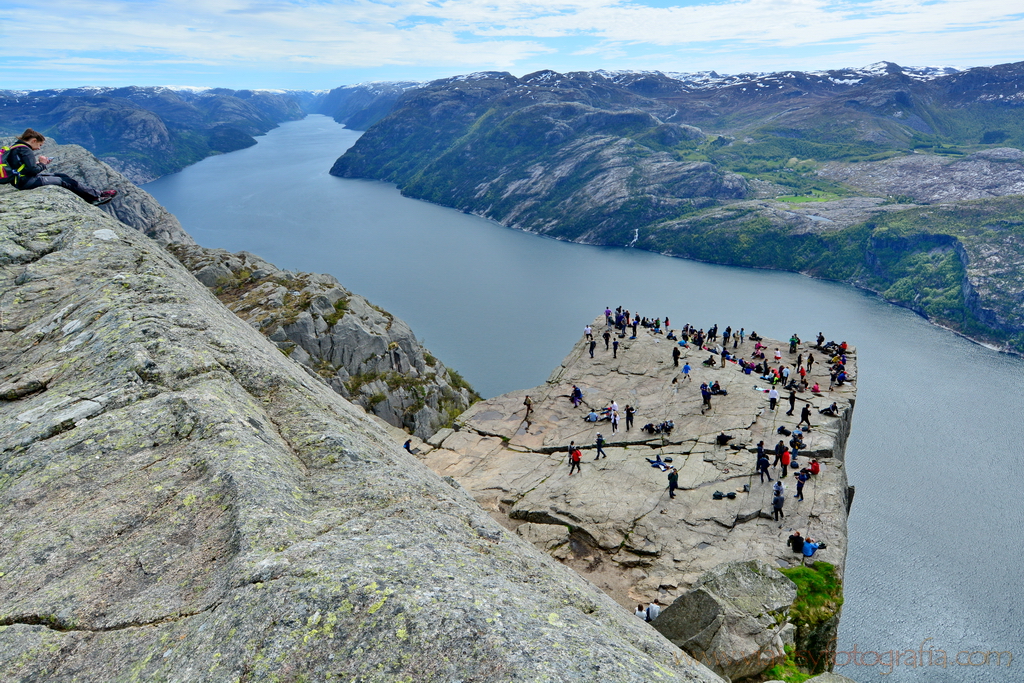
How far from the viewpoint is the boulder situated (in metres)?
17.5

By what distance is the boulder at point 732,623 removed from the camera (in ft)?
57.5

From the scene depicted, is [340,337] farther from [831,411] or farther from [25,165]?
[831,411]

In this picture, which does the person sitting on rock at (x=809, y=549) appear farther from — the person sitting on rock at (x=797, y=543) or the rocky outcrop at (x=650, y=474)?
the rocky outcrop at (x=650, y=474)

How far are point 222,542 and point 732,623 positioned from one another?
17476mm

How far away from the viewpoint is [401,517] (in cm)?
915

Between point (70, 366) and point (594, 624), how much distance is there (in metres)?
11.4

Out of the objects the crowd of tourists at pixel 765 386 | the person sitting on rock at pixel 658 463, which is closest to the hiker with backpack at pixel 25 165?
the crowd of tourists at pixel 765 386

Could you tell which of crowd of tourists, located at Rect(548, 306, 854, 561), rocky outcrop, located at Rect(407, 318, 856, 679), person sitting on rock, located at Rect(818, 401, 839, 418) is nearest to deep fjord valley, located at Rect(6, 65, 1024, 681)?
rocky outcrop, located at Rect(407, 318, 856, 679)

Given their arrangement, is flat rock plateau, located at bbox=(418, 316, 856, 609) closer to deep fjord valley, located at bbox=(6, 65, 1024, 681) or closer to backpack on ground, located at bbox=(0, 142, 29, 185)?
deep fjord valley, located at bbox=(6, 65, 1024, 681)

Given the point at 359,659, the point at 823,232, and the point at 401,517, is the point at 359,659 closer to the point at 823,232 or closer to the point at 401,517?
the point at 401,517

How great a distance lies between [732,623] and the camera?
18.5 m

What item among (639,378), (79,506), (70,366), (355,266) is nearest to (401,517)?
(79,506)

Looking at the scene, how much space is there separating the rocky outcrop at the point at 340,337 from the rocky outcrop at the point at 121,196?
19.4 meters

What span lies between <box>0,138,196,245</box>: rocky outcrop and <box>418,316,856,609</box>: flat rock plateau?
54.5m
